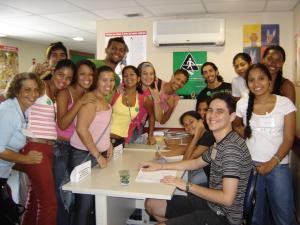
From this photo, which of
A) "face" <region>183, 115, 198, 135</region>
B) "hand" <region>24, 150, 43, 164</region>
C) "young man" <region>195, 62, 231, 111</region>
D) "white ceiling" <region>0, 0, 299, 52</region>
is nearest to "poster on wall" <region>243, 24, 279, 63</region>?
"white ceiling" <region>0, 0, 299, 52</region>

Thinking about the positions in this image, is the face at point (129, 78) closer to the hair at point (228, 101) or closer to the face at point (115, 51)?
the face at point (115, 51)

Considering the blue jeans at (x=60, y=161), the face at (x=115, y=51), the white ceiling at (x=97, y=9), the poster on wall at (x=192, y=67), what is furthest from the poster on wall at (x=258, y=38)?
the blue jeans at (x=60, y=161)

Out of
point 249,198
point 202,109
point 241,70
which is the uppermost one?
point 241,70

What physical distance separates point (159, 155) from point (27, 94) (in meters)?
1.17

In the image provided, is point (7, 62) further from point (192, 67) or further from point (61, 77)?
point (61, 77)

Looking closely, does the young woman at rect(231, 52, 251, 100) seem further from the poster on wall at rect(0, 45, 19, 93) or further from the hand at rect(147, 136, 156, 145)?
the poster on wall at rect(0, 45, 19, 93)

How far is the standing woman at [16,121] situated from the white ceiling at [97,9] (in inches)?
75.2

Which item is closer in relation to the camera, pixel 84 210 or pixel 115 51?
pixel 84 210

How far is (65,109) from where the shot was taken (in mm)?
2285

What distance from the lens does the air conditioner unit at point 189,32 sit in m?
4.14

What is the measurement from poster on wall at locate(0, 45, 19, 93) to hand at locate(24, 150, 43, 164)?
5.07 m

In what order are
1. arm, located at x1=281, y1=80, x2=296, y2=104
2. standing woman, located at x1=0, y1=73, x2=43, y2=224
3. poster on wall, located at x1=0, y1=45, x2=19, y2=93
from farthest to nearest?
poster on wall, located at x1=0, y1=45, x2=19, y2=93
arm, located at x1=281, y1=80, x2=296, y2=104
standing woman, located at x1=0, y1=73, x2=43, y2=224

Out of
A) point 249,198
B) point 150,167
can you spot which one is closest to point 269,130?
point 249,198

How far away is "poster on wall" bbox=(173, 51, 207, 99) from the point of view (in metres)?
4.37
